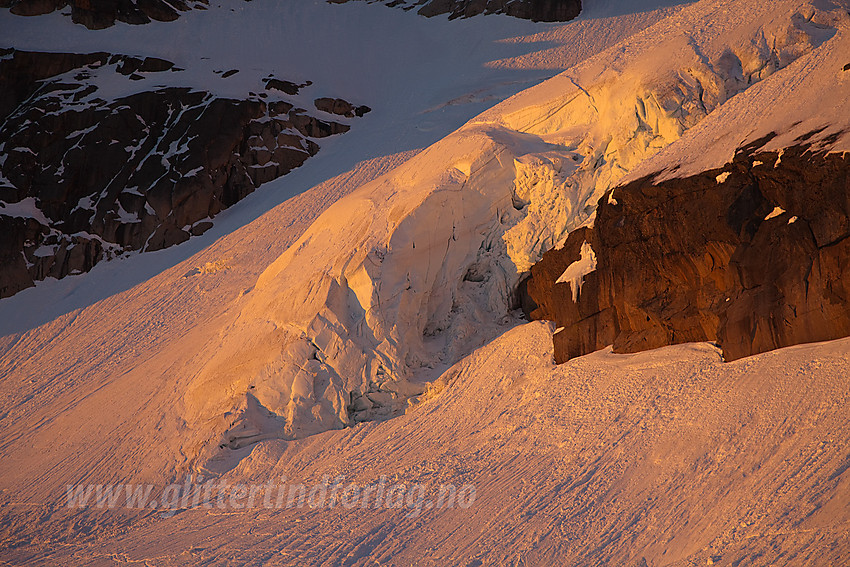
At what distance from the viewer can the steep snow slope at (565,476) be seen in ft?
21.3

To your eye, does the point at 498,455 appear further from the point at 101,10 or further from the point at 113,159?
the point at 101,10

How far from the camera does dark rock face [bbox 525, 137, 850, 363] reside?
756cm

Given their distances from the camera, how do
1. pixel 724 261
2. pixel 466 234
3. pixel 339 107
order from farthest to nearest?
pixel 339 107 < pixel 466 234 < pixel 724 261

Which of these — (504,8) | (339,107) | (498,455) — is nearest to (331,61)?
(339,107)

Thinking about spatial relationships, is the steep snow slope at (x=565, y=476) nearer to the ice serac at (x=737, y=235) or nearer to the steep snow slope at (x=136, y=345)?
the ice serac at (x=737, y=235)

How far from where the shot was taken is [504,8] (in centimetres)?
2952

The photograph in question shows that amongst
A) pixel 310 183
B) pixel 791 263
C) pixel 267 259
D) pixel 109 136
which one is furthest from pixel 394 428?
pixel 109 136

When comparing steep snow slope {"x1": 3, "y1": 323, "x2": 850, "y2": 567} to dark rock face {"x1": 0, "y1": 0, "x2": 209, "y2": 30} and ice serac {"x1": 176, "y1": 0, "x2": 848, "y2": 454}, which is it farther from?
dark rock face {"x1": 0, "y1": 0, "x2": 209, "y2": 30}

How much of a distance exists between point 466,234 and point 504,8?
68.4 feet

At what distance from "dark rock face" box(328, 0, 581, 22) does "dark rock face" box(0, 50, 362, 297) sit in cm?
1035

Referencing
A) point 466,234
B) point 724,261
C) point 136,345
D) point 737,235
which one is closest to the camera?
point 737,235

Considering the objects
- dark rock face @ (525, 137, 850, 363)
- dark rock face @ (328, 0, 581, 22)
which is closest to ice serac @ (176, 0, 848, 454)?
dark rock face @ (525, 137, 850, 363)

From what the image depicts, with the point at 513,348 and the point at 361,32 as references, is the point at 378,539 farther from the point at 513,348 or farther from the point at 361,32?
the point at 361,32

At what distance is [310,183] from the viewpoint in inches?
797
